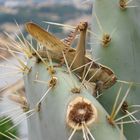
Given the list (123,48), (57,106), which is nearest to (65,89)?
(57,106)

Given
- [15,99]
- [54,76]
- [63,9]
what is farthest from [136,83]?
[63,9]

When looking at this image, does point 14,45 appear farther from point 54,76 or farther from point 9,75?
point 54,76

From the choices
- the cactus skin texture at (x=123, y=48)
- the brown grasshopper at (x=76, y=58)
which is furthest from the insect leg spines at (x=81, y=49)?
the cactus skin texture at (x=123, y=48)

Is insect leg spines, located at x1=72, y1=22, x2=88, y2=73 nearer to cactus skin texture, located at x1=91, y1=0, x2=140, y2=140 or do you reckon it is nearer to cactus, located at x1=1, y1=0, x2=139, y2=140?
cactus, located at x1=1, y1=0, x2=139, y2=140

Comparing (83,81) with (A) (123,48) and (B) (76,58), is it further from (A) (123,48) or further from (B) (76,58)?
(A) (123,48)

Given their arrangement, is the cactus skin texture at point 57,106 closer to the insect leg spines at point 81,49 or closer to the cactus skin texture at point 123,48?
the insect leg spines at point 81,49

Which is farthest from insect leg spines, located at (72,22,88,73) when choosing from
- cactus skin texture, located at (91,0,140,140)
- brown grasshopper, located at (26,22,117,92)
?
cactus skin texture, located at (91,0,140,140)
